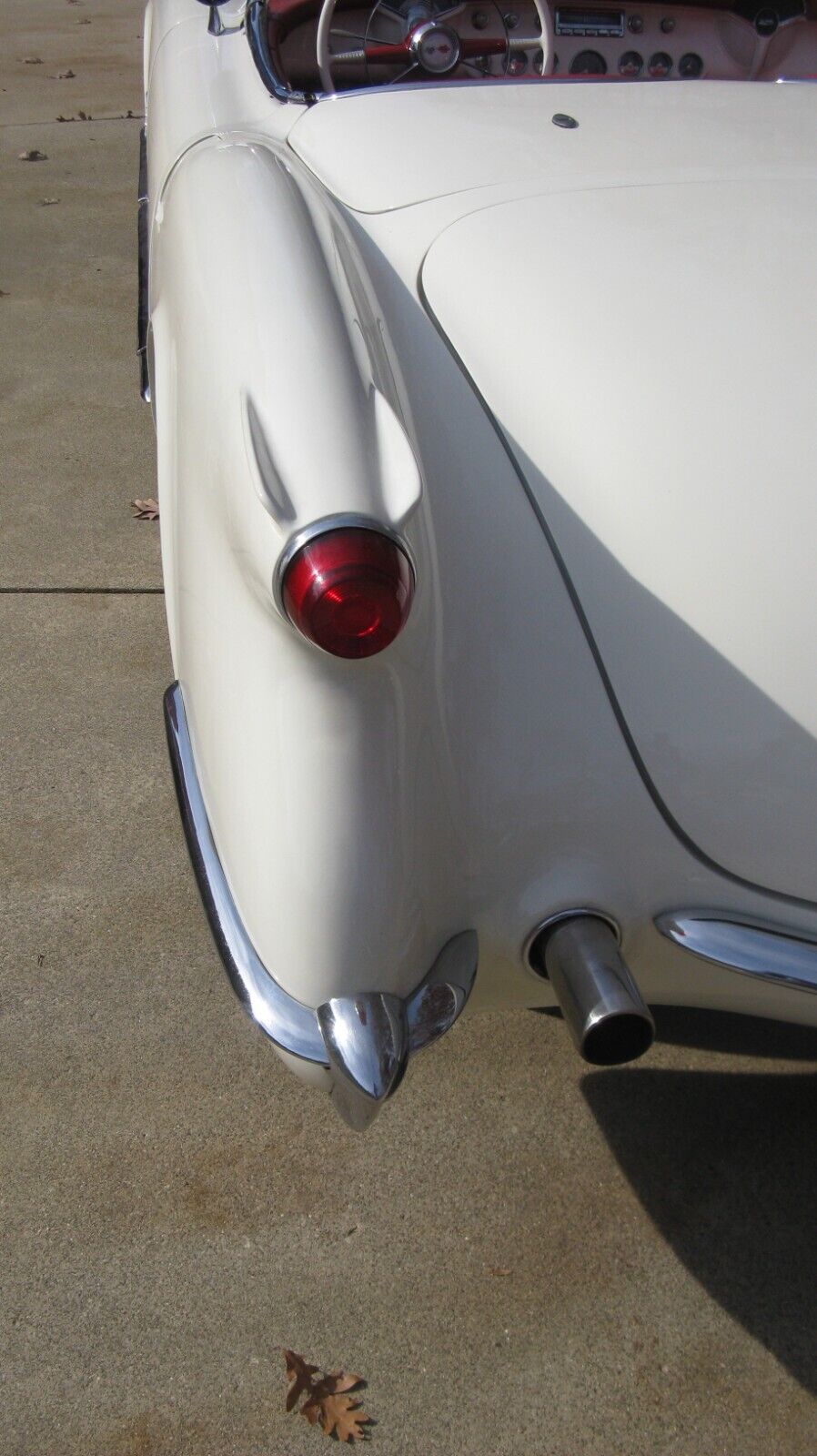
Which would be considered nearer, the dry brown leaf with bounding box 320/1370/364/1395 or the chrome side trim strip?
the chrome side trim strip

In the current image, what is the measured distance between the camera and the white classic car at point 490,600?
4.38 ft

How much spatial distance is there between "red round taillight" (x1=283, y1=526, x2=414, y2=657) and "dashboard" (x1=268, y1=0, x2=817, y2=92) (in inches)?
87.4

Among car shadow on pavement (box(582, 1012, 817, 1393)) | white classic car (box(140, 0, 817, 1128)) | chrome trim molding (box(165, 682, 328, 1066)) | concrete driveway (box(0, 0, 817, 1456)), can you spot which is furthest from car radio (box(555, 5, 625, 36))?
car shadow on pavement (box(582, 1012, 817, 1393))

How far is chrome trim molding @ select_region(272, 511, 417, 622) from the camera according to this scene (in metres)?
1.23

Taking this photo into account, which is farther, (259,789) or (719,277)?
(719,277)

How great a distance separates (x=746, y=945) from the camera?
1.57 meters

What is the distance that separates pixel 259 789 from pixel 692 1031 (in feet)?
4.11

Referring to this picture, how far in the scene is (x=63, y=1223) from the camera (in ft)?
6.46

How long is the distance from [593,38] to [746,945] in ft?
8.26

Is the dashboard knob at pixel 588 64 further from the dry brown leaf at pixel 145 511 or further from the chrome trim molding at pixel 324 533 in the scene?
the chrome trim molding at pixel 324 533

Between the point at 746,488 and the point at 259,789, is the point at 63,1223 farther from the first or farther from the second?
the point at 746,488

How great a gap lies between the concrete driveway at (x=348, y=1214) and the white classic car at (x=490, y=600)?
1.62ft

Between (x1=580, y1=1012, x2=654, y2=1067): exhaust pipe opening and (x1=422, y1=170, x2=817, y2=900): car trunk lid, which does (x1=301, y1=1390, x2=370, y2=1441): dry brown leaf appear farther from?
(x1=422, y1=170, x2=817, y2=900): car trunk lid

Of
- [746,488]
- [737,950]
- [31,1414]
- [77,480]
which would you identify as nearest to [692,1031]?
[737,950]
